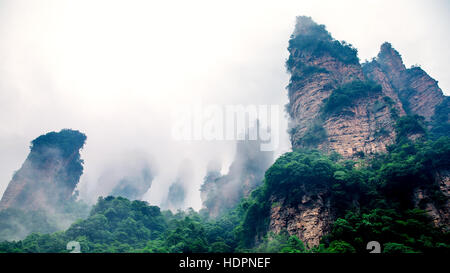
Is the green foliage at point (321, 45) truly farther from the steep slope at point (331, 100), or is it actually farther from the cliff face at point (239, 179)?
the cliff face at point (239, 179)

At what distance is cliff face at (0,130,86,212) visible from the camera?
50.8 m

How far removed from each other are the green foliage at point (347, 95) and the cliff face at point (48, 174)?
5913cm

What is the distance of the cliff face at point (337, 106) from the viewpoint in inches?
907

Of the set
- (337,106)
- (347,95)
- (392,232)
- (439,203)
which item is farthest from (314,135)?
(392,232)

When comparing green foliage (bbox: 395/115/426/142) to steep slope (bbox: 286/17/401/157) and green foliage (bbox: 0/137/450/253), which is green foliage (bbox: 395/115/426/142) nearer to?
steep slope (bbox: 286/17/401/157)

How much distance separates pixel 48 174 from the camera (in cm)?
5559

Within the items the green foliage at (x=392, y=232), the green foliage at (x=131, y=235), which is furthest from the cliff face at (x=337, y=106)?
the green foliage at (x=131, y=235)

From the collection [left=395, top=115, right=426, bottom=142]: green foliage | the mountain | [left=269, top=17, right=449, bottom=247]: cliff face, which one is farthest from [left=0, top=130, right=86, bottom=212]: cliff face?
[left=395, top=115, right=426, bottom=142]: green foliage

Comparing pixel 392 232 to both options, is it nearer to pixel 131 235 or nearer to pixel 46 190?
pixel 131 235

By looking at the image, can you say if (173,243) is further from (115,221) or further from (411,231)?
(411,231)

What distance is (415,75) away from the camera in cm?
4753

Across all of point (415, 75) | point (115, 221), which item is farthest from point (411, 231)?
point (415, 75)

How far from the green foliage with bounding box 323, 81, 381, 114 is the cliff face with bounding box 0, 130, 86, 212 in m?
59.1

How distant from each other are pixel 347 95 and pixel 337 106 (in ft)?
6.87
